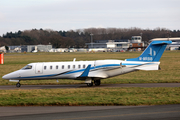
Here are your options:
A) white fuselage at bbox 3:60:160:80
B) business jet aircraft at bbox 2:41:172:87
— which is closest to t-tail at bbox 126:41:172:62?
business jet aircraft at bbox 2:41:172:87

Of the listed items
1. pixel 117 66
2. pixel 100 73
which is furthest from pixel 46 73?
pixel 117 66

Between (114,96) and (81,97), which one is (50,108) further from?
(114,96)

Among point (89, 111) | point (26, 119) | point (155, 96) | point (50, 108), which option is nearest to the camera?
point (26, 119)

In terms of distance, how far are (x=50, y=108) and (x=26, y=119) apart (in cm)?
312

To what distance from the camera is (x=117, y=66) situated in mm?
25859

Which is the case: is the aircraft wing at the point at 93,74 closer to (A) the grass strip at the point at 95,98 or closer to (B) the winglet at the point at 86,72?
(B) the winglet at the point at 86,72

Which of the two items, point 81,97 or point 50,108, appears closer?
point 50,108

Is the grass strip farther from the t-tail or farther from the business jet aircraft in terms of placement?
the t-tail

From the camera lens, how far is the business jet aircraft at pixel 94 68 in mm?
25984

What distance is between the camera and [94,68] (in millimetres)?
26141

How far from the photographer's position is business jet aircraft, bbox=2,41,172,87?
2598 cm

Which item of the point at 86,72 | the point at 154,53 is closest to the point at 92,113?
the point at 86,72

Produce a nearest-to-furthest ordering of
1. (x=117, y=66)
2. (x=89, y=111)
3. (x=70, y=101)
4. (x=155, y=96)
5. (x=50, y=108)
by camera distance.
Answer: (x=89, y=111) → (x=50, y=108) → (x=70, y=101) → (x=155, y=96) → (x=117, y=66)

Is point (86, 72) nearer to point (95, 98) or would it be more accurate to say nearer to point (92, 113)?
point (95, 98)
